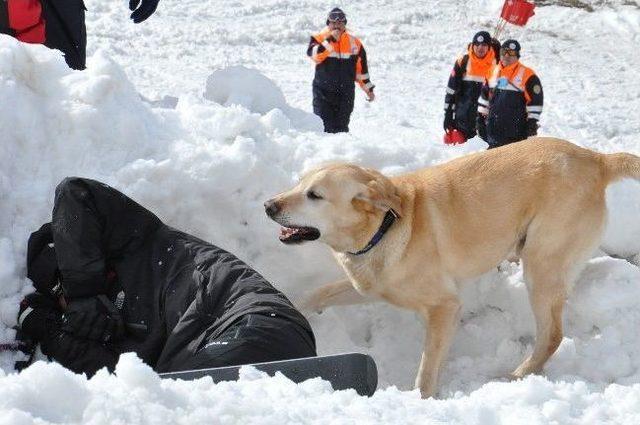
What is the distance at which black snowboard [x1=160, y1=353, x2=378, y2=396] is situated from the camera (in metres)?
2.90

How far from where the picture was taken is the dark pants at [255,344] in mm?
3219

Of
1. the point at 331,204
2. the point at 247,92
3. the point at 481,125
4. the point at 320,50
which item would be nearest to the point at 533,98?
the point at 481,125

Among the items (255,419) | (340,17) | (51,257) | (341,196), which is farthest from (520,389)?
(340,17)

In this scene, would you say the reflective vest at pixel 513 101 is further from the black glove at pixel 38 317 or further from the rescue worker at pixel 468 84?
the black glove at pixel 38 317

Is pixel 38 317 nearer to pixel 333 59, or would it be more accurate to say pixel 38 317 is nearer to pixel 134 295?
pixel 134 295

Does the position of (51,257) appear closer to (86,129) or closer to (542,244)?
(86,129)

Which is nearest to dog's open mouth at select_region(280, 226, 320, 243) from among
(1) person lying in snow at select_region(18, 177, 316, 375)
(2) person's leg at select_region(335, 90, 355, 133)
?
(1) person lying in snow at select_region(18, 177, 316, 375)

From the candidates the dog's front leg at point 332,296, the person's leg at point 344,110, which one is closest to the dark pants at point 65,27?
the person's leg at point 344,110

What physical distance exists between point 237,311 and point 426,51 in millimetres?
9435

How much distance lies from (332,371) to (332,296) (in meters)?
1.63

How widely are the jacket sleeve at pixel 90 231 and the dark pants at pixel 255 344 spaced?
82cm

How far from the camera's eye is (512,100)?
8039mm

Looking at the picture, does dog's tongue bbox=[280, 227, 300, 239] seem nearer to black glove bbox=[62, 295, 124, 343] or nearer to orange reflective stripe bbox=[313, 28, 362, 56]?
black glove bbox=[62, 295, 124, 343]

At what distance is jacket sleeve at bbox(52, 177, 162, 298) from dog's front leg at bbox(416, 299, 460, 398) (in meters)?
1.63
